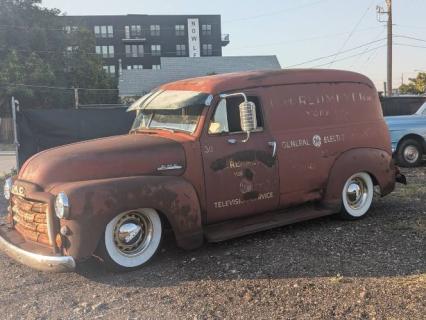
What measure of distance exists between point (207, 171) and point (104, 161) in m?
1.16

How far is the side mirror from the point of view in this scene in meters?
5.93

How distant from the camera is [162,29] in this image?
307ft

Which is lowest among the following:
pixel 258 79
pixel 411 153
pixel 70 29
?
pixel 411 153

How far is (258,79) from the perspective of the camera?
21.6ft

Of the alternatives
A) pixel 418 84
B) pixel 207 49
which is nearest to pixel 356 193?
pixel 418 84

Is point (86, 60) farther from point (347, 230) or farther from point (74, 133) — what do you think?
point (347, 230)

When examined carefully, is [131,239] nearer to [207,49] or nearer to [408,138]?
[408,138]

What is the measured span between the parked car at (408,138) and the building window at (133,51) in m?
83.0

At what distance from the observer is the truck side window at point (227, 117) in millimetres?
6102

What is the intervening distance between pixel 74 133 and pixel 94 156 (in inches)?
247

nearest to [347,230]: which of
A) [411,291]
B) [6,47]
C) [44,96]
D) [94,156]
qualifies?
[411,291]

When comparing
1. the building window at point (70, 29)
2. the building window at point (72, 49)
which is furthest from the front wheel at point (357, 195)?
the building window at point (70, 29)

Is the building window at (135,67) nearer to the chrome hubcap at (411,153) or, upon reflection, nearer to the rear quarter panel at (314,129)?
the chrome hubcap at (411,153)

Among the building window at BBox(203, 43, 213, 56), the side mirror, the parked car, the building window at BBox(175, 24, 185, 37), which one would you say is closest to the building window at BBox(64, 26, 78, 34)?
the parked car
